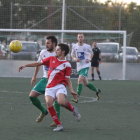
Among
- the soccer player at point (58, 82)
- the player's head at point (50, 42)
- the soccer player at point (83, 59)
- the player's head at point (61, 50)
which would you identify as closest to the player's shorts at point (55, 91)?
the soccer player at point (58, 82)

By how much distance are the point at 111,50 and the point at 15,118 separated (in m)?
12.1

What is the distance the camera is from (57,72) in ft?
18.2

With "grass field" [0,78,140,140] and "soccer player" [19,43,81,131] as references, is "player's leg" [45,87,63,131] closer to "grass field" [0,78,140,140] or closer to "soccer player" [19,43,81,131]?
"soccer player" [19,43,81,131]

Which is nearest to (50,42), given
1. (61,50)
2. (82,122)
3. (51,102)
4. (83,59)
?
(61,50)

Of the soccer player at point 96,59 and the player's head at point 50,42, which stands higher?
the player's head at point 50,42

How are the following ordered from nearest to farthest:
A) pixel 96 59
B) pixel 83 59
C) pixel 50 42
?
pixel 50 42
pixel 83 59
pixel 96 59

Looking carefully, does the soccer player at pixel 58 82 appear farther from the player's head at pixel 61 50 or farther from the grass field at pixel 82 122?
the grass field at pixel 82 122

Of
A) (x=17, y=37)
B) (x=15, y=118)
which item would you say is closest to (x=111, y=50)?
(x=17, y=37)

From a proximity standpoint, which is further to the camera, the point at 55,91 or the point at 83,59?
the point at 83,59

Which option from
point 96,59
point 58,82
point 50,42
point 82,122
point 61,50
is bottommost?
point 82,122

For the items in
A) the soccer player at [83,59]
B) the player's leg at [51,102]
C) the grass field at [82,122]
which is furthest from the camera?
the soccer player at [83,59]

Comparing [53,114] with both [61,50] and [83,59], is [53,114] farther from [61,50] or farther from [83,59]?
[83,59]

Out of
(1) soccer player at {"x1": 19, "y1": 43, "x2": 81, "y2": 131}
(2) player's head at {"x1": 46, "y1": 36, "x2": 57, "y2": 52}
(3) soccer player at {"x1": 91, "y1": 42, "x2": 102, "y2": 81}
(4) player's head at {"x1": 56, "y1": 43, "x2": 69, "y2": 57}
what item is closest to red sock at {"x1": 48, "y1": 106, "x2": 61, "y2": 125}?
(1) soccer player at {"x1": 19, "y1": 43, "x2": 81, "y2": 131}

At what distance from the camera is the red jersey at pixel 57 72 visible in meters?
5.52
